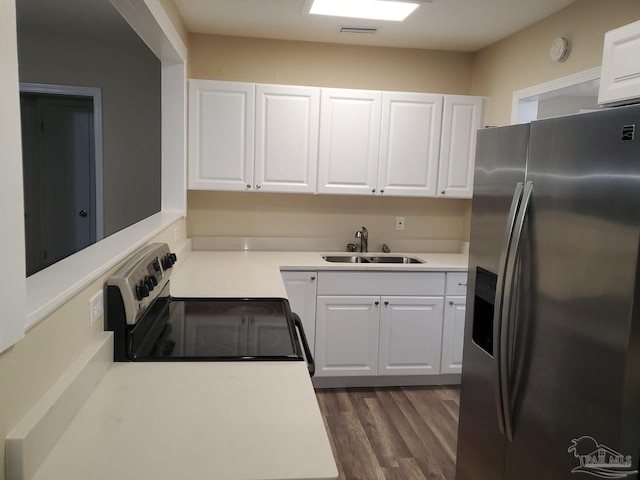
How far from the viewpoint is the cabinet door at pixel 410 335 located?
11.1ft

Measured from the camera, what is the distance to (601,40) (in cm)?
246

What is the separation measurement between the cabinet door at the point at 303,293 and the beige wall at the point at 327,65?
4.72 ft

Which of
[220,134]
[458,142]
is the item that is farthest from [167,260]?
[458,142]

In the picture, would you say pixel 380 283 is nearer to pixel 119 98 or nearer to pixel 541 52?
pixel 541 52

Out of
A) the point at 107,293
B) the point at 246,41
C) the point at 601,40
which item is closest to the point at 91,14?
the point at 246,41

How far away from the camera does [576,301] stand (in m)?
1.48

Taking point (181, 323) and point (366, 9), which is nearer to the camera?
point (181, 323)

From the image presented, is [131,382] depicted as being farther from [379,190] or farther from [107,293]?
[379,190]

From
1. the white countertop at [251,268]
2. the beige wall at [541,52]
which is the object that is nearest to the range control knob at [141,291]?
the white countertop at [251,268]

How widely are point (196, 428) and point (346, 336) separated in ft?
7.51

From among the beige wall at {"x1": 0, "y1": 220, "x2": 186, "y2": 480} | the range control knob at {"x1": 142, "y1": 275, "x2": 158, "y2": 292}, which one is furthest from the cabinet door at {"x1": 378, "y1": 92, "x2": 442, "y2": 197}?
the beige wall at {"x1": 0, "y1": 220, "x2": 186, "y2": 480}

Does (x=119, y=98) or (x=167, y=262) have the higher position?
(x=119, y=98)

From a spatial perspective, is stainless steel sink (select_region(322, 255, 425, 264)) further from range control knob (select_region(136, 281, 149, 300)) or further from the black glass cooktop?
range control knob (select_region(136, 281, 149, 300))
